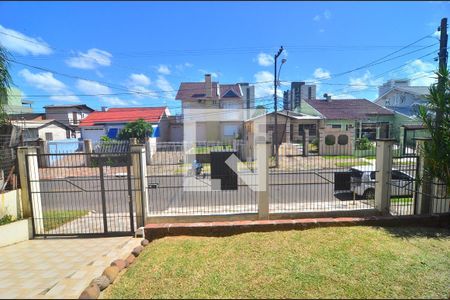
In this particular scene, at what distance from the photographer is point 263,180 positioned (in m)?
6.27

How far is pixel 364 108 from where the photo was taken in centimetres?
2697

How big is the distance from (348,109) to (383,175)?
76.3 feet

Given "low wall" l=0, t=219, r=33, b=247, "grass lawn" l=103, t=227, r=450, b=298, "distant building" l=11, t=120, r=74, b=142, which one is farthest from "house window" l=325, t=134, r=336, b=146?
"distant building" l=11, t=120, r=74, b=142

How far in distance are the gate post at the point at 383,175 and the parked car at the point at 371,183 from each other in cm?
18

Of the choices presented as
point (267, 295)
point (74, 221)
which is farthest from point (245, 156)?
point (267, 295)

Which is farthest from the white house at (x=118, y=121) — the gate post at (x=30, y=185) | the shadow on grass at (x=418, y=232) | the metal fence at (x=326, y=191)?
the shadow on grass at (x=418, y=232)

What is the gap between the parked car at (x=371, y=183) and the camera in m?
6.46

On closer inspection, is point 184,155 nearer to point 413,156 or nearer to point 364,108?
point 413,156

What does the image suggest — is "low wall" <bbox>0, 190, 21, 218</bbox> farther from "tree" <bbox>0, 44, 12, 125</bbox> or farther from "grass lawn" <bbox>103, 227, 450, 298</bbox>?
"grass lawn" <bbox>103, 227, 450, 298</bbox>

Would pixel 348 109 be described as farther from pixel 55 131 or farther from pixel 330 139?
pixel 55 131

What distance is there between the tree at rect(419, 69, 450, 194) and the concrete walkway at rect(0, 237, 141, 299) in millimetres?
6406

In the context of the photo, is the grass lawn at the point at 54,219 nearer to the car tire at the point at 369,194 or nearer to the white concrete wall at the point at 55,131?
the car tire at the point at 369,194

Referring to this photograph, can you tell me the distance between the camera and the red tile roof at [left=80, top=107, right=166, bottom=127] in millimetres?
27173

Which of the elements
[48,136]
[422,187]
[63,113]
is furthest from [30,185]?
[63,113]
